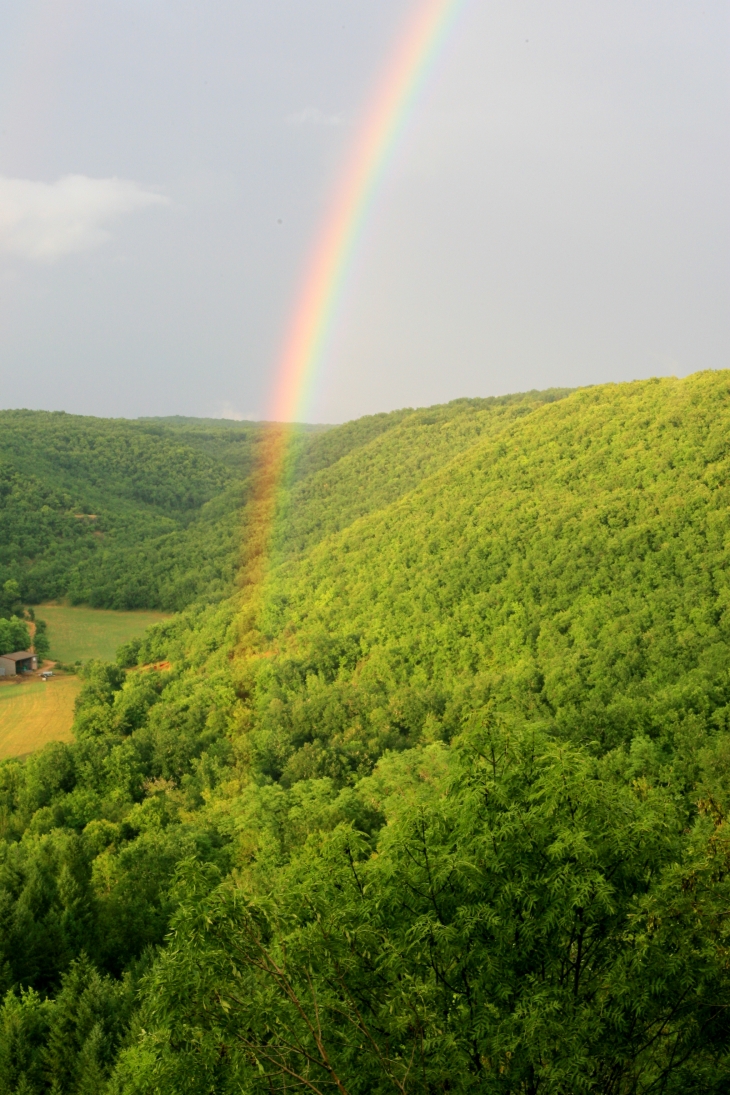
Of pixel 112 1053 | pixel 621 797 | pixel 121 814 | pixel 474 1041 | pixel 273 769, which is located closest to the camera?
pixel 474 1041

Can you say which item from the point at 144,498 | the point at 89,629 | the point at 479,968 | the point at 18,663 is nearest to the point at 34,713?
the point at 18,663

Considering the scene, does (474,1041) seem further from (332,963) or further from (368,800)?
(368,800)

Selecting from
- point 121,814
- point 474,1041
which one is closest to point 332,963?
point 474,1041

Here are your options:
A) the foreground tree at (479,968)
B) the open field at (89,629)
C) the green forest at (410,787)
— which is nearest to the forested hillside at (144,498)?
the green forest at (410,787)

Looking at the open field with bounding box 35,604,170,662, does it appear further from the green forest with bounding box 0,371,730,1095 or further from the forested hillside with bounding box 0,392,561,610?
the green forest with bounding box 0,371,730,1095

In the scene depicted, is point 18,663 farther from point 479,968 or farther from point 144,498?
point 479,968

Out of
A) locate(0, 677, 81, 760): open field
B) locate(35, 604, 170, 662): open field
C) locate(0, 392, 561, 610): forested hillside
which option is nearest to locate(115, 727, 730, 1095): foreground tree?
locate(0, 677, 81, 760): open field

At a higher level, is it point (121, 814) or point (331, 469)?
point (331, 469)

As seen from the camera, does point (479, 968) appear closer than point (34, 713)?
Yes
